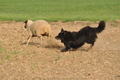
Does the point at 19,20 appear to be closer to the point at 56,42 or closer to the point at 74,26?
the point at 74,26

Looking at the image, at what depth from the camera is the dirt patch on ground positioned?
8430mm

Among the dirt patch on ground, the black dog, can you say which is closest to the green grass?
the dirt patch on ground

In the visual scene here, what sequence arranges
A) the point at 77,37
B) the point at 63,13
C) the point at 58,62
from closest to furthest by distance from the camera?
1. the point at 58,62
2. the point at 77,37
3. the point at 63,13

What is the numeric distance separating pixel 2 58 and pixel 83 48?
393cm

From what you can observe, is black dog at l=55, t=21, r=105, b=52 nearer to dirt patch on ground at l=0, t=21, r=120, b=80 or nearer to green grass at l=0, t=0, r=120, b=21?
dirt patch on ground at l=0, t=21, r=120, b=80

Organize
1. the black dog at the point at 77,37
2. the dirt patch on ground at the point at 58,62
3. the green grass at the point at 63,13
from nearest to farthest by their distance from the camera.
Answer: the dirt patch on ground at the point at 58,62 → the black dog at the point at 77,37 → the green grass at the point at 63,13

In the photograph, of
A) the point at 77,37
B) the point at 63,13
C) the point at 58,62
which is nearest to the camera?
the point at 58,62

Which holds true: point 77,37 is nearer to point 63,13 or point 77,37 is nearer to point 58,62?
point 58,62

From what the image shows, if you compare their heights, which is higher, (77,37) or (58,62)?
(77,37)

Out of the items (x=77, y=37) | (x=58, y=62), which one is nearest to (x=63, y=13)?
(x=77, y=37)

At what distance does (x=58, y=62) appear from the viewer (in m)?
10.0

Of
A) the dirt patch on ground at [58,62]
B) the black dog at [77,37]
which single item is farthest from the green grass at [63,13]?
the black dog at [77,37]

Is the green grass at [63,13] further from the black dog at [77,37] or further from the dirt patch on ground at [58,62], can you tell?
the black dog at [77,37]

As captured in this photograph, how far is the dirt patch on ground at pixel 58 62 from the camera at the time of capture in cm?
843
